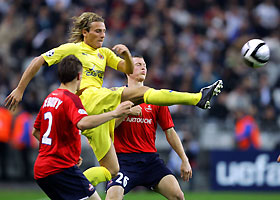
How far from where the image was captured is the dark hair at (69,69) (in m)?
6.58

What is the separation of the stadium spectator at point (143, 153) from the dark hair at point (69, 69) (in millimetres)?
1535

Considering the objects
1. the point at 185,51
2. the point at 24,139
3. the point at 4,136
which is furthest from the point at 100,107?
the point at 185,51

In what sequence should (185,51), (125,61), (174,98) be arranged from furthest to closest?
(185,51)
(125,61)
(174,98)

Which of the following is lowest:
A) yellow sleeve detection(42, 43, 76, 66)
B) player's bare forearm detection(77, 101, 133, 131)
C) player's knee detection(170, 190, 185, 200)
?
player's knee detection(170, 190, 185, 200)

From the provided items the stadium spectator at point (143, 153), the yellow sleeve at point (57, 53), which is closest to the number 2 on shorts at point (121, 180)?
the stadium spectator at point (143, 153)

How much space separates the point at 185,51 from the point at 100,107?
398 inches

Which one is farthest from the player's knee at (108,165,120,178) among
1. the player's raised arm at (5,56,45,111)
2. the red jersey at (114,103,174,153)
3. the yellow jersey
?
the player's raised arm at (5,56,45,111)

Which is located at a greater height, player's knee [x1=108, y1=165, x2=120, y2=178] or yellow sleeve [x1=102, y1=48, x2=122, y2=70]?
yellow sleeve [x1=102, y1=48, x2=122, y2=70]

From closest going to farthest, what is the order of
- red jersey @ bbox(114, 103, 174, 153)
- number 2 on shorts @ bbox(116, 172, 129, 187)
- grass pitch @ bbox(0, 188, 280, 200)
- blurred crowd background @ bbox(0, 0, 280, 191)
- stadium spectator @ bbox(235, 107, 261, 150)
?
number 2 on shorts @ bbox(116, 172, 129, 187) < red jersey @ bbox(114, 103, 174, 153) < grass pitch @ bbox(0, 188, 280, 200) < stadium spectator @ bbox(235, 107, 261, 150) < blurred crowd background @ bbox(0, 0, 280, 191)

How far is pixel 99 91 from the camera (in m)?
7.72

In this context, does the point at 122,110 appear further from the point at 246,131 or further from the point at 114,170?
the point at 246,131

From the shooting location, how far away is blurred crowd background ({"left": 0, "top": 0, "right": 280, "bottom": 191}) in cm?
1534

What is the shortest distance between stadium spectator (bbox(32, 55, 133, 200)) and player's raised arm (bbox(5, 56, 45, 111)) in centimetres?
106

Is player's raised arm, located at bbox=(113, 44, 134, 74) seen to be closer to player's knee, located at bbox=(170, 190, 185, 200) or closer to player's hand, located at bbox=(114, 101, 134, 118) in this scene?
player's hand, located at bbox=(114, 101, 134, 118)
